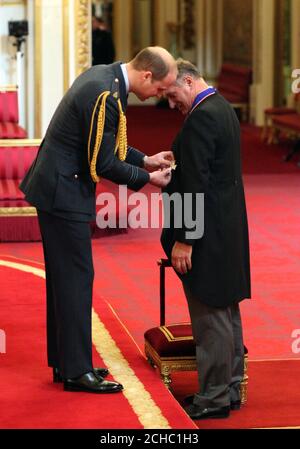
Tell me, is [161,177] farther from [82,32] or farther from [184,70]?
[82,32]

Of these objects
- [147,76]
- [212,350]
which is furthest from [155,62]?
[212,350]

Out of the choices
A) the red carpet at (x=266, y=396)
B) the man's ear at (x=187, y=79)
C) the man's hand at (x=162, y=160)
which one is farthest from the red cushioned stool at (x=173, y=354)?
the man's ear at (x=187, y=79)

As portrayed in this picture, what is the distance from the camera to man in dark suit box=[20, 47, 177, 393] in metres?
5.10

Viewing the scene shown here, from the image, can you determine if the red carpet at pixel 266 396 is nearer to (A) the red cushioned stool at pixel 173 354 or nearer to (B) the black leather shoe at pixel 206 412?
(B) the black leather shoe at pixel 206 412

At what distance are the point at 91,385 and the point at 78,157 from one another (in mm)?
1046

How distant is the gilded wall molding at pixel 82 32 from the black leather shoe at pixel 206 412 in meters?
7.78

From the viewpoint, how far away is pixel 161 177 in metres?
5.31

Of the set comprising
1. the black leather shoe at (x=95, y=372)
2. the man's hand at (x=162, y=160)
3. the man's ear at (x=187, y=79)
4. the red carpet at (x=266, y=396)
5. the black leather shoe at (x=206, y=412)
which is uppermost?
the man's ear at (x=187, y=79)

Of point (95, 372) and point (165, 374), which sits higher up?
point (95, 372)

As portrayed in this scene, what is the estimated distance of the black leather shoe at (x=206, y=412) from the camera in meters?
5.41

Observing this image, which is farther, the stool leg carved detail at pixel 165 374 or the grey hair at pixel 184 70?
the stool leg carved detail at pixel 165 374

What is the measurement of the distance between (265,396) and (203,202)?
3.70ft
